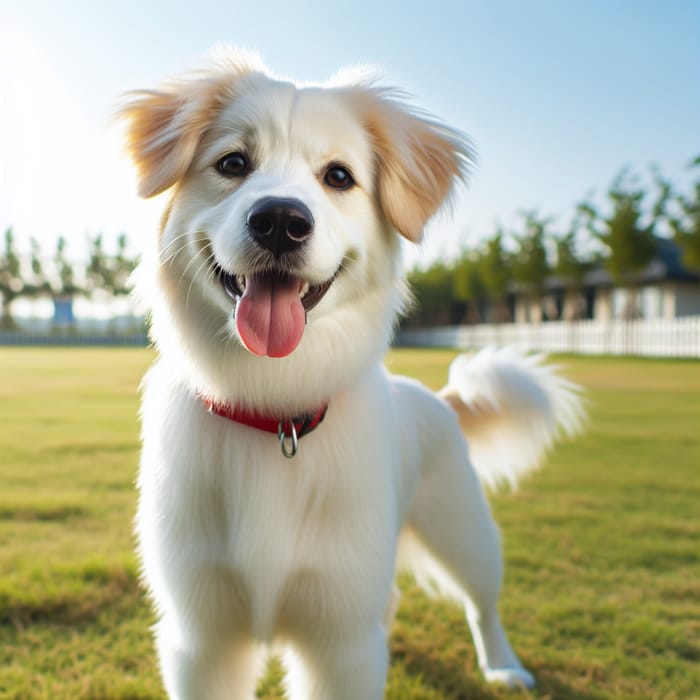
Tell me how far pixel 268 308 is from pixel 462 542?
160 cm

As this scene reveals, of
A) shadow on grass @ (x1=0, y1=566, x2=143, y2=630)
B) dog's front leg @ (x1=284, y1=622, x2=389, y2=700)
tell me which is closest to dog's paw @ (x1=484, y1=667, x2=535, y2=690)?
dog's front leg @ (x1=284, y1=622, x2=389, y2=700)

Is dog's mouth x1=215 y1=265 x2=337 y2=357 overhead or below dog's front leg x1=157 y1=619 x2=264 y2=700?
overhead

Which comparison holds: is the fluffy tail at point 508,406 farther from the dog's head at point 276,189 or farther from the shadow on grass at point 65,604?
the shadow on grass at point 65,604

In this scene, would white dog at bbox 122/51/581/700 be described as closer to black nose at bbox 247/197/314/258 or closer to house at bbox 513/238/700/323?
black nose at bbox 247/197/314/258

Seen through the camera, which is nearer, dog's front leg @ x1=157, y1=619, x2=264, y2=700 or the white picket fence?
dog's front leg @ x1=157, y1=619, x2=264, y2=700

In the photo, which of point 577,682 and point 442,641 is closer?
point 577,682

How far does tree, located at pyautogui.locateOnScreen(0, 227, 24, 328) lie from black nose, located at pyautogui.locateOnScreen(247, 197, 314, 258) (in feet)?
218

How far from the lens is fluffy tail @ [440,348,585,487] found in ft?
12.3

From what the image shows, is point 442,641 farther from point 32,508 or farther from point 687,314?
point 687,314

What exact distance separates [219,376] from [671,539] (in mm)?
3934

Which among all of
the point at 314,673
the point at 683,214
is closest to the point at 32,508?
the point at 314,673

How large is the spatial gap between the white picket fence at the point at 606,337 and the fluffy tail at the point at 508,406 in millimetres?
16600

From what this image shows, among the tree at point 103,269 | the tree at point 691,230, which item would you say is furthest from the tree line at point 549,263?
the tree at point 103,269

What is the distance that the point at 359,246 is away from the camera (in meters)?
2.23
